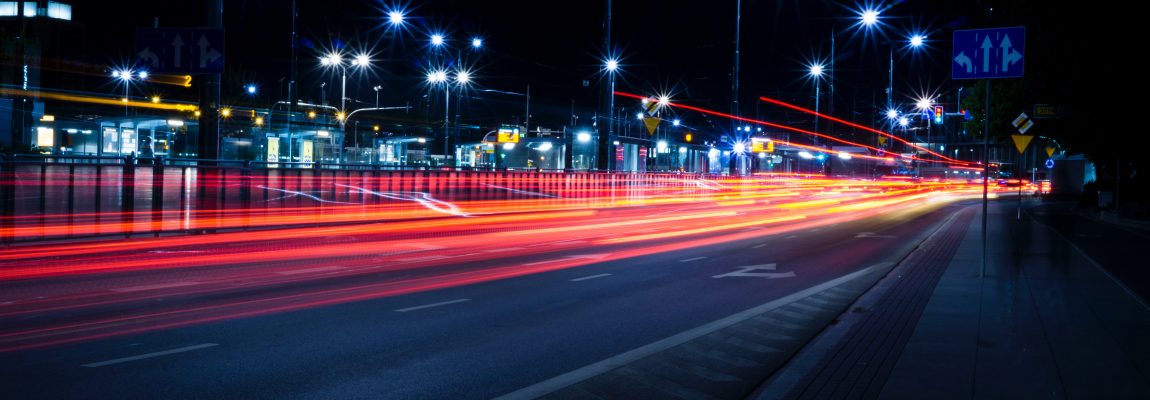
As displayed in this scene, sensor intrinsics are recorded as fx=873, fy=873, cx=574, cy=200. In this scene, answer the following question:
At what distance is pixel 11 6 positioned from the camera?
73.5m

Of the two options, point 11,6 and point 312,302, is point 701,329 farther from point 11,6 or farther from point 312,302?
point 11,6

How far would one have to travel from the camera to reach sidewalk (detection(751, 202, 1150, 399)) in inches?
255

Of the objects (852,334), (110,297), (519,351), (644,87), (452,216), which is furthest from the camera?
(644,87)

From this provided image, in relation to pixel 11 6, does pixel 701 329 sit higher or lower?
lower

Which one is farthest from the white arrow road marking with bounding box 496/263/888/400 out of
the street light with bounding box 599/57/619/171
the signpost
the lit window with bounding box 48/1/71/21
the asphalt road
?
the lit window with bounding box 48/1/71/21

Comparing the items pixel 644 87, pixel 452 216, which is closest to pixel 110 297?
pixel 452 216

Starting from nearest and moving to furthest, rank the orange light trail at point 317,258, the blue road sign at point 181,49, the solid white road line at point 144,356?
1. the solid white road line at point 144,356
2. the orange light trail at point 317,258
3. the blue road sign at point 181,49

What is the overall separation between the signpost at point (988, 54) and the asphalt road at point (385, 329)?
3.86 meters

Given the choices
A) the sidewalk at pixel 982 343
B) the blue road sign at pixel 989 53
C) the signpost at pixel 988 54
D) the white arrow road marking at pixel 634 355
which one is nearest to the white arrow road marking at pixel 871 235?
the sidewalk at pixel 982 343

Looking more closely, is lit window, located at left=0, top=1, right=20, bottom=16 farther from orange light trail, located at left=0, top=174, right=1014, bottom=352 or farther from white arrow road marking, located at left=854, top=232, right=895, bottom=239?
white arrow road marking, located at left=854, top=232, right=895, bottom=239

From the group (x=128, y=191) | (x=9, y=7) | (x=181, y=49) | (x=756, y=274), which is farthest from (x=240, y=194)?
(x=9, y=7)

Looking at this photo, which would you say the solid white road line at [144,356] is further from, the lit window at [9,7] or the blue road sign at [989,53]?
the lit window at [9,7]

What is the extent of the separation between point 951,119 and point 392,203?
10100 cm

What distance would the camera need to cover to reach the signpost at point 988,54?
1251 cm
